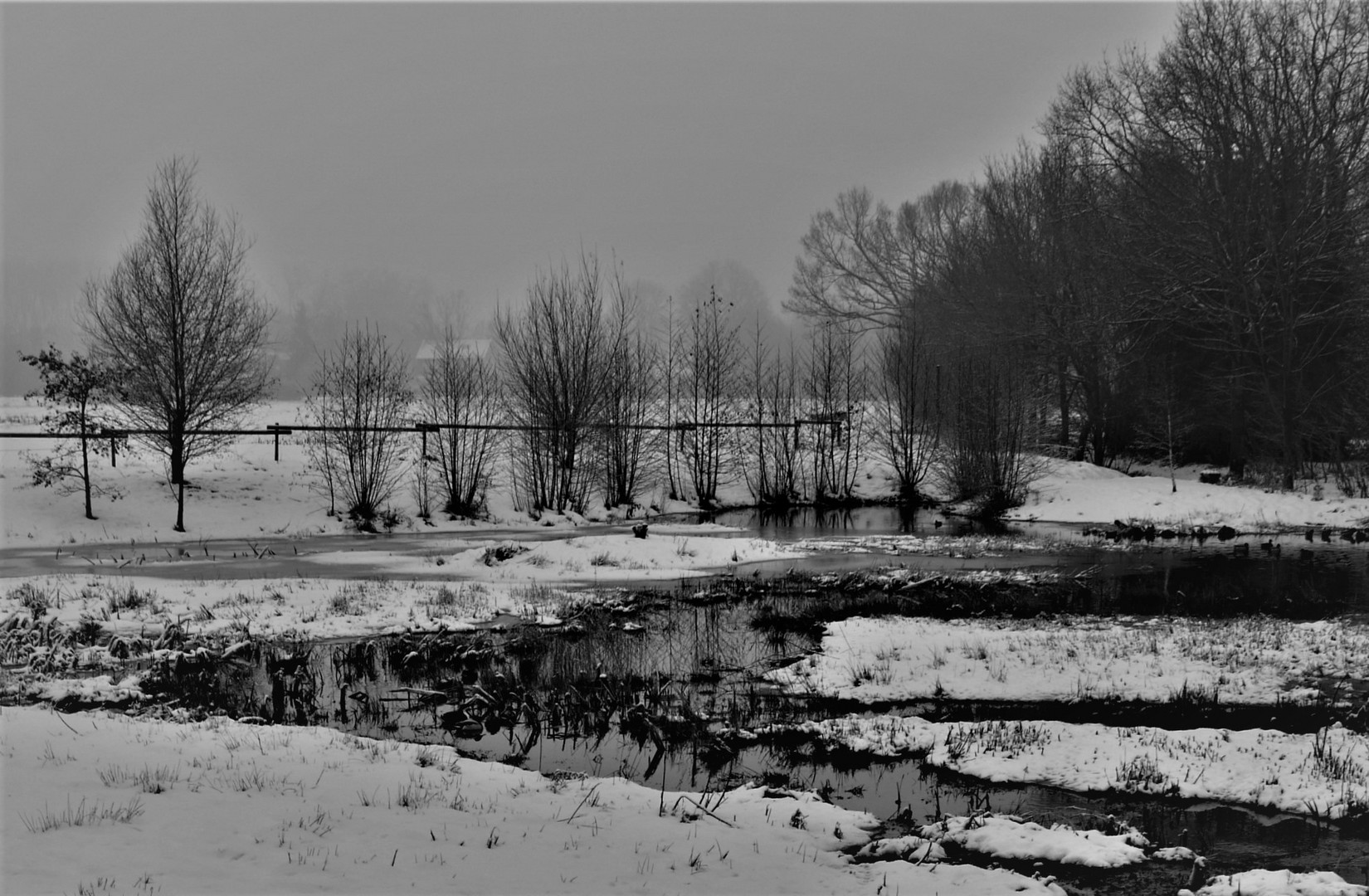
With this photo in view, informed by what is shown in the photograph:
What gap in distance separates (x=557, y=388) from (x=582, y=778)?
28.5 metres

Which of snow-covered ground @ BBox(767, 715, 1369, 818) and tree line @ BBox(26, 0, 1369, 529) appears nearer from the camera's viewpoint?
snow-covered ground @ BBox(767, 715, 1369, 818)

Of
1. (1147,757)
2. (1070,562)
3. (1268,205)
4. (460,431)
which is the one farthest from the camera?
(460,431)

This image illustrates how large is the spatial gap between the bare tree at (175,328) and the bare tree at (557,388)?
982cm

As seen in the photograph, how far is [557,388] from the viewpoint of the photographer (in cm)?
3594

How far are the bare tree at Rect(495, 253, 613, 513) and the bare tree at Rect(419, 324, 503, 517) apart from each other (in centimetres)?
124

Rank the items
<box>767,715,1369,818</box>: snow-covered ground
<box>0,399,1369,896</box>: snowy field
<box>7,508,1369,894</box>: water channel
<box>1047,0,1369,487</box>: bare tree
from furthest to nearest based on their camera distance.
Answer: <box>1047,0,1369,487</box>: bare tree, <box>767,715,1369,818</box>: snow-covered ground, <box>7,508,1369,894</box>: water channel, <box>0,399,1369,896</box>: snowy field

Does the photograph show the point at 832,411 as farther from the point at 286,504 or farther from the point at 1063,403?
the point at 286,504

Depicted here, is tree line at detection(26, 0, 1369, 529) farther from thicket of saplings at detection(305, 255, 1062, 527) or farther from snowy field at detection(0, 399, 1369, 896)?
snowy field at detection(0, 399, 1369, 896)

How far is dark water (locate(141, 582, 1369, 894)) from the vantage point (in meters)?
7.41

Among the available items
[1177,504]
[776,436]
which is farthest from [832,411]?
[1177,504]

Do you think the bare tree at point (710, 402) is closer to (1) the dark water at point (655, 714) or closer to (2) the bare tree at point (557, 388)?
(2) the bare tree at point (557, 388)

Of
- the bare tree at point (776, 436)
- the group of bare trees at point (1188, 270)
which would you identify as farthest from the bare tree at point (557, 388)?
the group of bare trees at point (1188, 270)

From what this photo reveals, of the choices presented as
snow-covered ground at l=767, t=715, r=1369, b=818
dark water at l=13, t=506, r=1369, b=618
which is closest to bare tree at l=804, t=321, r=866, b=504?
dark water at l=13, t=506, r=1369, b=618

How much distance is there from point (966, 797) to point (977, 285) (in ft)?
132
